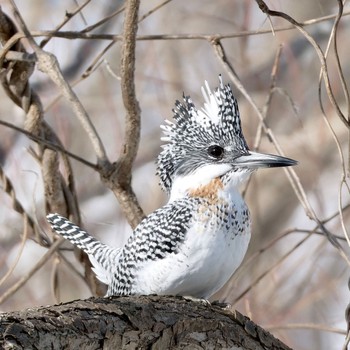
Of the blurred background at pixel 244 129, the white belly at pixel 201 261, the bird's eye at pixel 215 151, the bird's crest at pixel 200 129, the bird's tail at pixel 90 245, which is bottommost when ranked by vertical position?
the white belly at pixel 201 261

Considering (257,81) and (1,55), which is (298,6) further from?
(1,55)

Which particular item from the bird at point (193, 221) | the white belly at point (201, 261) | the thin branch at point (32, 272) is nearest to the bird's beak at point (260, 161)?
the bird at point (193, 221)

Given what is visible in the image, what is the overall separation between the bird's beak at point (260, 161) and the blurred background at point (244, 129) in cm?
178

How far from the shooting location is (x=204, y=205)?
2688 mm

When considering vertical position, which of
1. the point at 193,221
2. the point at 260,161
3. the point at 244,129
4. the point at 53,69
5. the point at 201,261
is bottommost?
the point at 201,261

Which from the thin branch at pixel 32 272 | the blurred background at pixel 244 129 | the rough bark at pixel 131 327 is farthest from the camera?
the blurred background at pixel 244 129

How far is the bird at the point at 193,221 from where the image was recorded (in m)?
2.58

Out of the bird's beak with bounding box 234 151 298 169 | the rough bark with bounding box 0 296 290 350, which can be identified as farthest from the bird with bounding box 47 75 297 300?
the rough bark with bounding box 0 296 290 350

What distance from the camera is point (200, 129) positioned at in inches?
110

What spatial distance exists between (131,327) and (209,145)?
0.91 metres

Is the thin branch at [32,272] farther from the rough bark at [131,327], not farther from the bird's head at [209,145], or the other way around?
the rough bark at [131,327]

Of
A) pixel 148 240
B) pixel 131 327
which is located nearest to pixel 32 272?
pixel 148 240

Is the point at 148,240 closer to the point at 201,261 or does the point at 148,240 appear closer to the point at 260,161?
the point at 201,261

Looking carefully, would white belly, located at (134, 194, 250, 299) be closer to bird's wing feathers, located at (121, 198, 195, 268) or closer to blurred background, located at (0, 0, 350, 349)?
bird's wing feathers, located at (121, 198, 195, 268)
